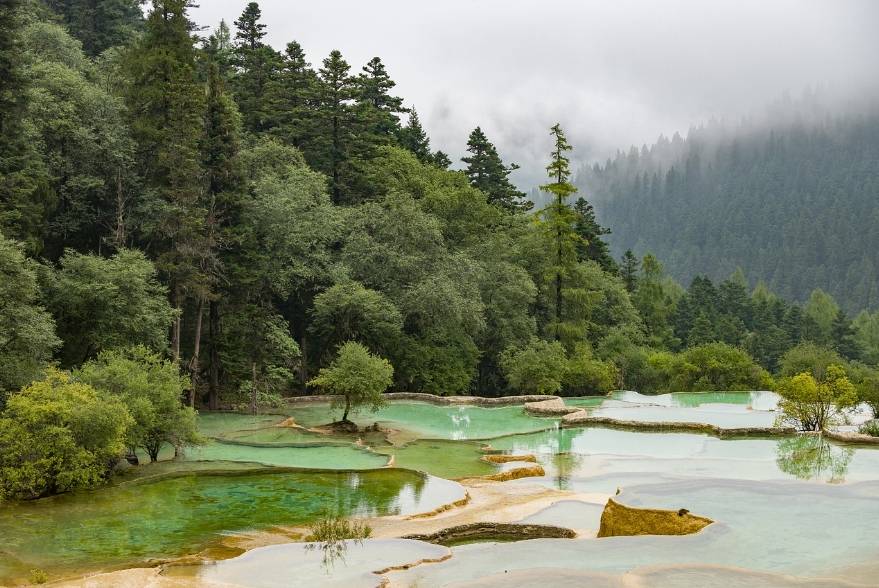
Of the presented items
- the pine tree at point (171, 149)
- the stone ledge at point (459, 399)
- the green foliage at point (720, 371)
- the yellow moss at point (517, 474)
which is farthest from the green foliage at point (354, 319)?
the green foliage at point (720, 371)

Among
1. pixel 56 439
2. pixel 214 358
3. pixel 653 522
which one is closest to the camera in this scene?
pixel 653 522

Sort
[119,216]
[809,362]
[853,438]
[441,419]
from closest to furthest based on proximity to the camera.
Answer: [853,438] < [119,216] < [441,419] < [809,362]

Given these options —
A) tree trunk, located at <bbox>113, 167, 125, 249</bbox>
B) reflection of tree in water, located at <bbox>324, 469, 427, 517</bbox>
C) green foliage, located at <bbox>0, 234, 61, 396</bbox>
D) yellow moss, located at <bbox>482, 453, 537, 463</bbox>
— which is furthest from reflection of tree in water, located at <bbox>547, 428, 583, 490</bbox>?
tree trunk, located at <bbox>113, 167, 125, 249</bbox>

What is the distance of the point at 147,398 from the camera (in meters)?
21.6

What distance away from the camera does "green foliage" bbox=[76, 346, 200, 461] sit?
21.3 meters

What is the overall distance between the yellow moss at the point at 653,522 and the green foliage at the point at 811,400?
17.0 m

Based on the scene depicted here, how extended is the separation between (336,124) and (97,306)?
28220mm

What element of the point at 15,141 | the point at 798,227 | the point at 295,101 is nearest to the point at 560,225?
the point at 295,101

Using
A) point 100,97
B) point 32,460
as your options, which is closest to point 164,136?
point 100,97

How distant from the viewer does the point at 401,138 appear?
204 ft

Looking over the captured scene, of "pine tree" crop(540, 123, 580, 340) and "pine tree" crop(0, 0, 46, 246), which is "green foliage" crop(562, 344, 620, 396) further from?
"pine tree" crop(0, 0, 46, 246)

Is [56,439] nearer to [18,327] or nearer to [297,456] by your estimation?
[18,327]

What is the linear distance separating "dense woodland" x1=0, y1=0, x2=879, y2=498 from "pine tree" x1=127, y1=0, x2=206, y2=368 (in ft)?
0.34

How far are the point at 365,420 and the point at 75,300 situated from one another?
13.0 meters
